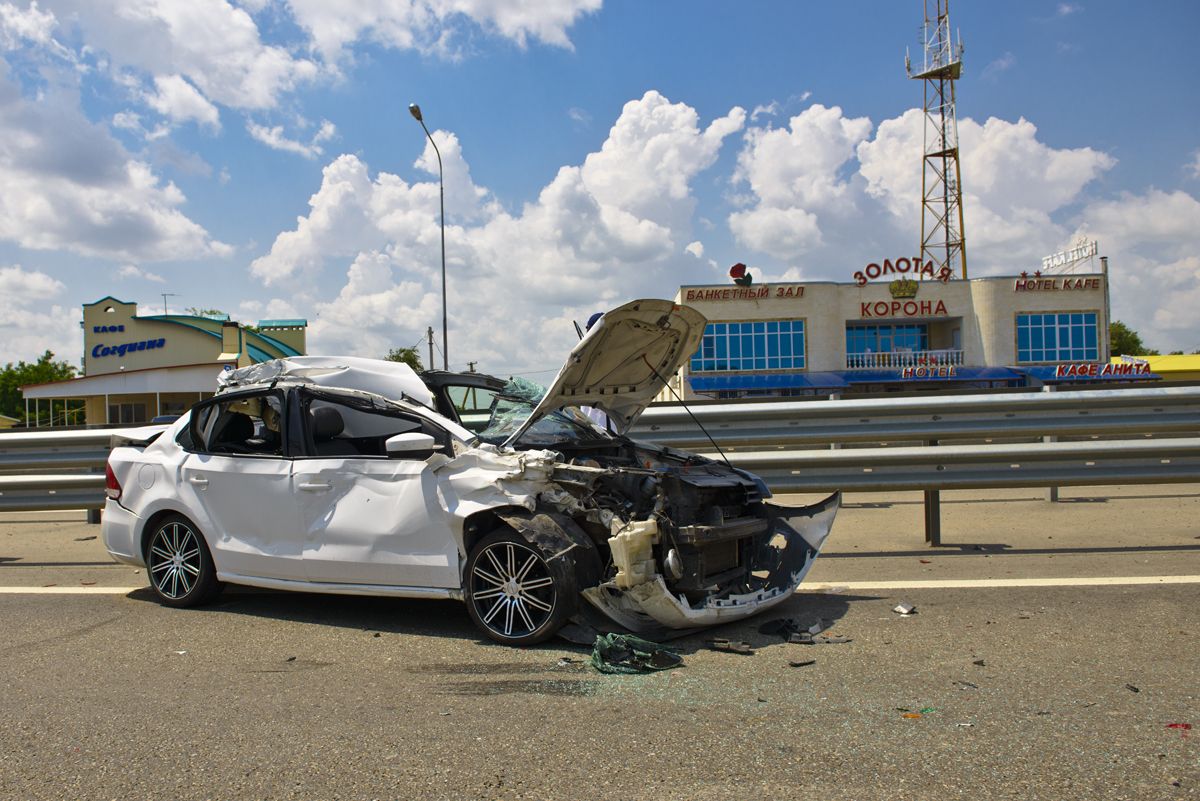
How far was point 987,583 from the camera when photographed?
20.4 ft

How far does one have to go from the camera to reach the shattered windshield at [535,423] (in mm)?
5703

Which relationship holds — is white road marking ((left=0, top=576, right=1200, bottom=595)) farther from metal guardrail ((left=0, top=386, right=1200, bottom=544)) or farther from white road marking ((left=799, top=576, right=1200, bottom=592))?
metal guardrail ((left=0, top=386, right=1200, bottom=544))

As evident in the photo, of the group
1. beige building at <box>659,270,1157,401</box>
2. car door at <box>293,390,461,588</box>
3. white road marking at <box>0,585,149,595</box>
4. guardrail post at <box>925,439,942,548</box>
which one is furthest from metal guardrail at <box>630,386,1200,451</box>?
beige building at <box>659,270,1157,401</box>

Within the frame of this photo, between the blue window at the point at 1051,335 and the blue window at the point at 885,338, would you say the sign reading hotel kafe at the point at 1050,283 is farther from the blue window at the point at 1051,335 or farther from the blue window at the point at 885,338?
the blue window at the point at 885,338

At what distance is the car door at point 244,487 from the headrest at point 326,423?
8.9 inches

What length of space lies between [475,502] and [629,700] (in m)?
1.55

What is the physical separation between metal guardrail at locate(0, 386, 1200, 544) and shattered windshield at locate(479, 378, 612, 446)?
63.9 inches

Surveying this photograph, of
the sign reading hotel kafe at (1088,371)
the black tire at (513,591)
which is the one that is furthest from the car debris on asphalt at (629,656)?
the sign reading hotel kafe at (1088,371)

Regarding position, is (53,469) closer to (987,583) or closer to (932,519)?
(932,519)

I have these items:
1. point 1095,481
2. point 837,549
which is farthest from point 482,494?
point 1095,481

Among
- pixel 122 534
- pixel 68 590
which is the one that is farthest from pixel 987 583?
pixel 68 590

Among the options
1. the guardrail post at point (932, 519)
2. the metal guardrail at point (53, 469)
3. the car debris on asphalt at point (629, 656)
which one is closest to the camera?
the car debris on asphalt at point (629, 656)

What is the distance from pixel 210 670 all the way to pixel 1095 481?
646cm

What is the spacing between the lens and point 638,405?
659 centimetres
